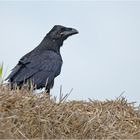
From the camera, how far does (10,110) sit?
718 cm

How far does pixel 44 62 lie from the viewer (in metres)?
13.8

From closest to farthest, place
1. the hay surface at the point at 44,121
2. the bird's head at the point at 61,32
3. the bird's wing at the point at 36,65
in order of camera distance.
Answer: the hay surface at the point at 44,121
the bird's wing at the point at 36,65
the bird's head at the point at 61,32

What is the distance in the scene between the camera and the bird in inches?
503

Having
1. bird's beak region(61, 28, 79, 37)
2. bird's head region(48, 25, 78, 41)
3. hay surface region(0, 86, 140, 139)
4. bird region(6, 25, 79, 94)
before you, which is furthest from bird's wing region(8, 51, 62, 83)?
hay surface region(0, 86, 140, 139)

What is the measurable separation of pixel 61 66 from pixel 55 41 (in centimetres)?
74

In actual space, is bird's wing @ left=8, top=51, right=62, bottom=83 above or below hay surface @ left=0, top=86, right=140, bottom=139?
above

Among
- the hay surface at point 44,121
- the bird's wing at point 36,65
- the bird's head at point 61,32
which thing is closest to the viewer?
the hay surface at point 44,121

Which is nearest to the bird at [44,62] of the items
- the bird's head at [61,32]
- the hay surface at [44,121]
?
the bird's head at [61,32]

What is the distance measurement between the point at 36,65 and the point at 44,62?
315 mm

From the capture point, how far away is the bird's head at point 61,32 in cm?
1462

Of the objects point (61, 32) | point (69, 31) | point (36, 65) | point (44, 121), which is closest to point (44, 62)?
point (36, 65)

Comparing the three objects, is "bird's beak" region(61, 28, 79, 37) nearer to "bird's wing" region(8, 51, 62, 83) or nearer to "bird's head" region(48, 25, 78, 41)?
→ "bird's head" region(48, 25, 78, 41)

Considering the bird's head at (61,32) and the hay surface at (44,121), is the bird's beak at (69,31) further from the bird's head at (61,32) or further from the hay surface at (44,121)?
the hay surface at (44,121)

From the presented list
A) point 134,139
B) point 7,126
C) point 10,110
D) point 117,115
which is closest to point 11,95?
point 10,110
